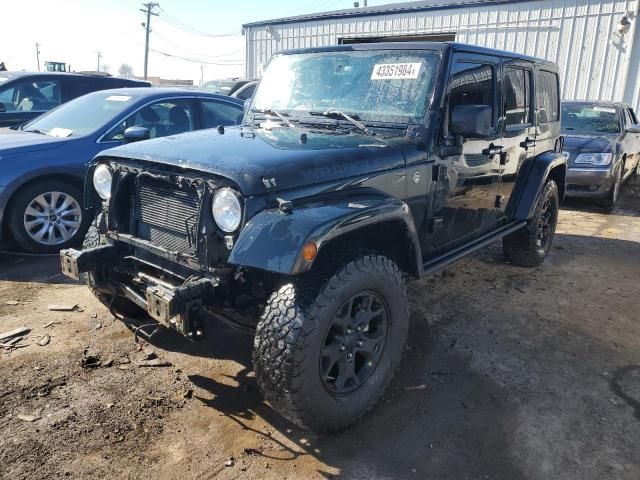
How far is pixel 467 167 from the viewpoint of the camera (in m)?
3.81

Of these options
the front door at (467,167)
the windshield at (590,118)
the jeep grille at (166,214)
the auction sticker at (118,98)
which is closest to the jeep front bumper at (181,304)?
the jeep grille at (166,214)

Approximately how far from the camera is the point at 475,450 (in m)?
2.65

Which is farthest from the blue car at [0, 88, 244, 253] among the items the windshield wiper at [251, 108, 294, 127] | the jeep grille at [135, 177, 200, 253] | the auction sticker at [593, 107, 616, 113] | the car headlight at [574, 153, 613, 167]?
the auction sticker at [593, 107, 616, 113]

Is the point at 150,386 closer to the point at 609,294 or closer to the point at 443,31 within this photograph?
the point at 609,294

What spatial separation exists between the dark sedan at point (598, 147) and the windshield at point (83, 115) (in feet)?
19.7

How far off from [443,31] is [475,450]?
14.2m

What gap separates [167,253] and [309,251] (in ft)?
2.94

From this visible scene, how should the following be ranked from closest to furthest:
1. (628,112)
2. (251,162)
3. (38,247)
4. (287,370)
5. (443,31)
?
(287,370) → (251,162) → (38,247) → (628,112) → (443,31)

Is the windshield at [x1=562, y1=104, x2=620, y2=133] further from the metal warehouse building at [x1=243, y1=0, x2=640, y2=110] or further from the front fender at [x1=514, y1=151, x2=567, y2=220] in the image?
the front fender at [x1=514, y1=151, x2=567, y2=220]

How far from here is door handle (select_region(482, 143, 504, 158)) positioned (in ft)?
13.2

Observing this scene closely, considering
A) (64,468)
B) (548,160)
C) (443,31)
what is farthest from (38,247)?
(443,31)

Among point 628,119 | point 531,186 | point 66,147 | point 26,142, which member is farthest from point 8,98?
point 628,119

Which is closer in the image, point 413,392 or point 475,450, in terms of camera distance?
point 475,450

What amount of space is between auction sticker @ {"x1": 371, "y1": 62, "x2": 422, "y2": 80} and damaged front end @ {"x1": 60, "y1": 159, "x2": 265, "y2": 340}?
1522 millimetres
